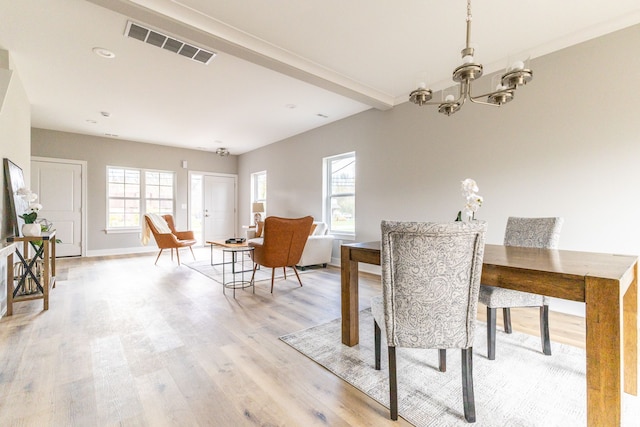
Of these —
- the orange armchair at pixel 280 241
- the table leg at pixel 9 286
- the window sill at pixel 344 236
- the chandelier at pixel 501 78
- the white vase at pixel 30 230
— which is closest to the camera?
the chandelier at pixel 501 78

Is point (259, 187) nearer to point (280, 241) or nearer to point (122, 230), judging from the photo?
point (122, 230)

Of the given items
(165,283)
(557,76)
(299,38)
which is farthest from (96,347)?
(557,76)

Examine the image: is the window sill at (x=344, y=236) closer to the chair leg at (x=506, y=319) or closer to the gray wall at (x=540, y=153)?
the gray wall at (x=540, y=153)

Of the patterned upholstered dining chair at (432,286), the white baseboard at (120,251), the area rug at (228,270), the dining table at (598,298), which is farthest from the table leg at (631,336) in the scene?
the white baseboard at (120,251)

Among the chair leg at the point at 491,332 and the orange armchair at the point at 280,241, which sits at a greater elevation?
the orange armchair at the point at 280,241

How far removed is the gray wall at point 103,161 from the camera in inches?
232

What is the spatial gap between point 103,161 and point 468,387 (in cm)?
760

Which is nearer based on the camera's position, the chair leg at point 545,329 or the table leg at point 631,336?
the table leg at point 631,336

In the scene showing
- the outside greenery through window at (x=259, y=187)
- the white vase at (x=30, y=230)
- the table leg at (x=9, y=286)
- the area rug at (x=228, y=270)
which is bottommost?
the area rug at (x=228, y=270)

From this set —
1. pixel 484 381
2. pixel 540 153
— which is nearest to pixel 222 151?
pixel 540 153

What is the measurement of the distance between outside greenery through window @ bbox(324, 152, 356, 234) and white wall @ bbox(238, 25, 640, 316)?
0.48 m

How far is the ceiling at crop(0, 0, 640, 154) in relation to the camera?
2.30 metres

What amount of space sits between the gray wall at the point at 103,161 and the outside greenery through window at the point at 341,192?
4.06 meters

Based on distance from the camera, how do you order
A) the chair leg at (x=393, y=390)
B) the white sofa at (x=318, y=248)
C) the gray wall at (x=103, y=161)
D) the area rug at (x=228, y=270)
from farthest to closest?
1. the gray wall at (x=103, y=161)
2. the white sofa at (x=318, y=248)
3. the area rug at (x=228, y=270)
4. the chair leg at (x=393, y=390)
